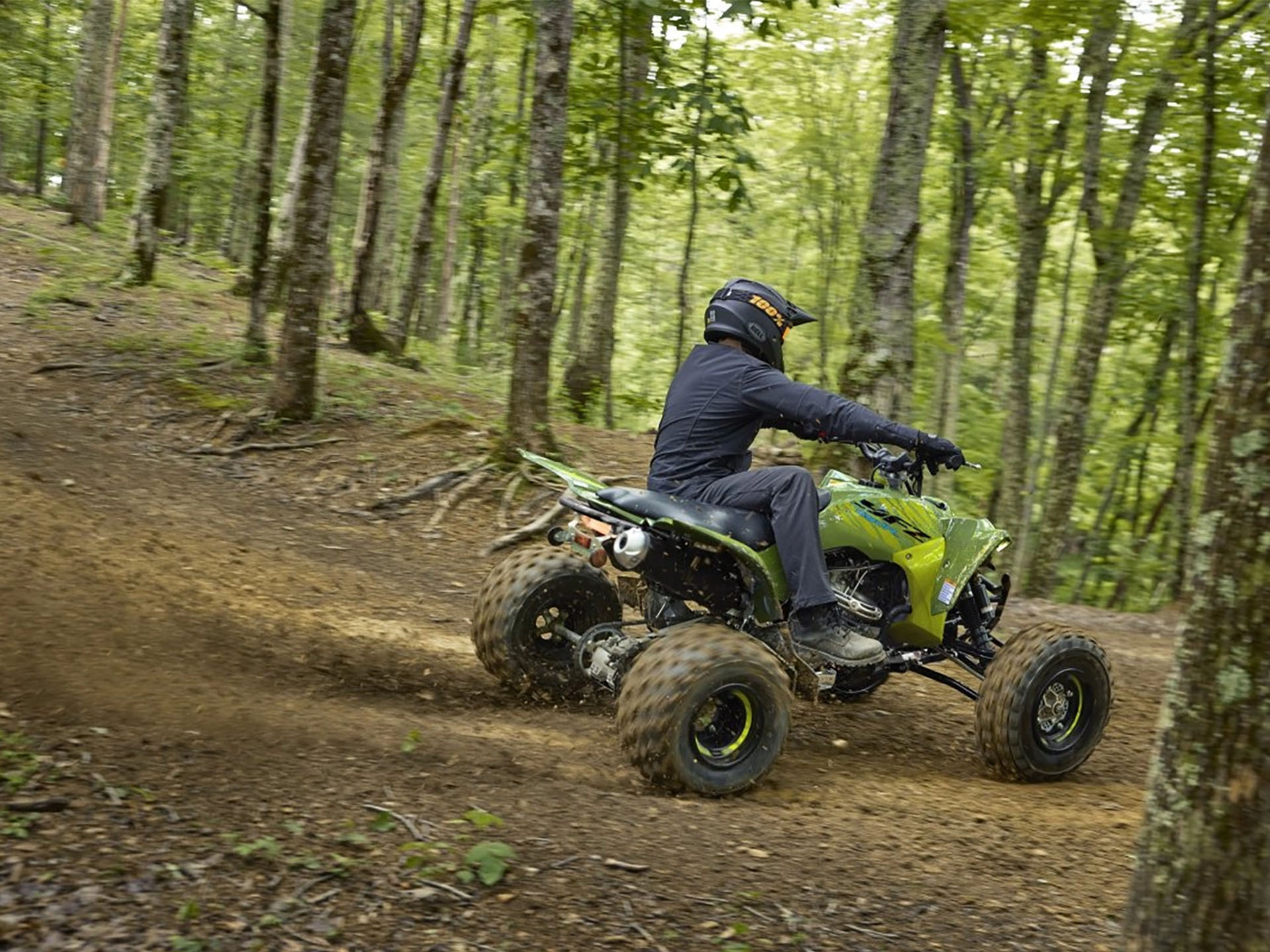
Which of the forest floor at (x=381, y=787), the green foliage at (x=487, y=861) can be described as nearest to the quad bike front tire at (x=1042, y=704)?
the forest floor at (x=381, y=787)

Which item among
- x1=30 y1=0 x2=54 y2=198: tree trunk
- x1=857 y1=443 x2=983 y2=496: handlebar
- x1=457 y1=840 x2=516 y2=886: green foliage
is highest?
x1=30 y1=0 x2=54 y2=198: tree trunk

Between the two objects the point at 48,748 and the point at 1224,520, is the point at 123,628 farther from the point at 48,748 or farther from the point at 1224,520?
the point at 1224,520

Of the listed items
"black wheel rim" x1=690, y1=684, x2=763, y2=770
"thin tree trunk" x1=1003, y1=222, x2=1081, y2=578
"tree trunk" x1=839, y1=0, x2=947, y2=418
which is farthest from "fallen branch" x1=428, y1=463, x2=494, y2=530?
"thin tree trunk" x1=1003, y1=222, x2=1081, y2=578

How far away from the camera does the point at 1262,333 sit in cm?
295

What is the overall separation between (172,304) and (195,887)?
13.9 meters

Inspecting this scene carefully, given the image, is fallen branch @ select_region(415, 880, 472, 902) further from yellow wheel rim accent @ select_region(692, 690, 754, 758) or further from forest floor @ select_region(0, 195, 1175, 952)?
yellow wheel rim accent @ select_region(692, 690, 754, 758)

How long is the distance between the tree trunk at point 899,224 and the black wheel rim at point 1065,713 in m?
3.15

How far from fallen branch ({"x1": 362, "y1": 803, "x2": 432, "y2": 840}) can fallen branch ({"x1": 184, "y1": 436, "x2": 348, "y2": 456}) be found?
24.1ft

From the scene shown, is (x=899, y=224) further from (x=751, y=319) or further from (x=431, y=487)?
(x=431, y=487)

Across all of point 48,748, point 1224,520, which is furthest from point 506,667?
point 1224,520

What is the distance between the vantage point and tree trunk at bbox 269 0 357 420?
10820 millimetres

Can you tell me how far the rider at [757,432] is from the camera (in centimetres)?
542

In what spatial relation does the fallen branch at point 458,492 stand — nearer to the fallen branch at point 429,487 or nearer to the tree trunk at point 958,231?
the fallen branch at point 429,487

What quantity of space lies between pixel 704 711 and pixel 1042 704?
6.81 feet
